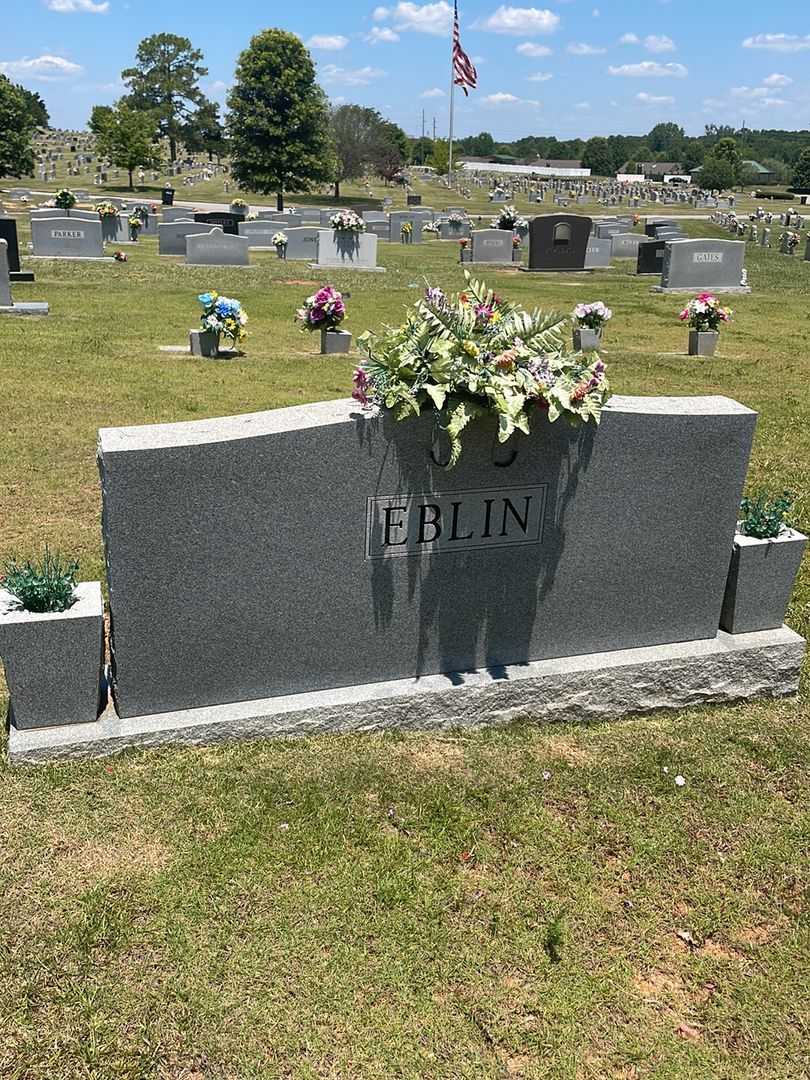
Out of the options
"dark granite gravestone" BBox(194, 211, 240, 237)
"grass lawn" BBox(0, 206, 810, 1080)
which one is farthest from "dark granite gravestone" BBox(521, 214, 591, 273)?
"grass lawn" BBox(0, 206, 810, 1080)

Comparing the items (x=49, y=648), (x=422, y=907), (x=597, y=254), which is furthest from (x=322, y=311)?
(x=597, y=254)

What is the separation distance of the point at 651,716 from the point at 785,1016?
195 cm

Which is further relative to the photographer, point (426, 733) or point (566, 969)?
point (426, 733)

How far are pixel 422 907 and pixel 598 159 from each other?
151 m

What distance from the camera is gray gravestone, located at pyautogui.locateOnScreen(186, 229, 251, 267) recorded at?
24125 millimetres

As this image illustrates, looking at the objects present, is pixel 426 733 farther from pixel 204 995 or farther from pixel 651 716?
pixel 204 995

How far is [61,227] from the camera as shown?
23094mm

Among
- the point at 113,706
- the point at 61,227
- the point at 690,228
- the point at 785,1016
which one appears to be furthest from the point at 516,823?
the point at 690,228

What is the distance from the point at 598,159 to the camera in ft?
454

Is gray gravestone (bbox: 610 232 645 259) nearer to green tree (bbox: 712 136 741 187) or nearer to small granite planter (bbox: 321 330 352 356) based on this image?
small granite planter (bbox: 321 330 352 356)

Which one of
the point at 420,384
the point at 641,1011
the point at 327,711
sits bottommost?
the point at 641,1011

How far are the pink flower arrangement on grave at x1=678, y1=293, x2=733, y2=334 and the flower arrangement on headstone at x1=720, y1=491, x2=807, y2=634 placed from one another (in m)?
10.2

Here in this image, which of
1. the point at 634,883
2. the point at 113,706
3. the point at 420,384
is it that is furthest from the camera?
the point at 113,706

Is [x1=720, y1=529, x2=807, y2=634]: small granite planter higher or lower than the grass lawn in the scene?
higher
